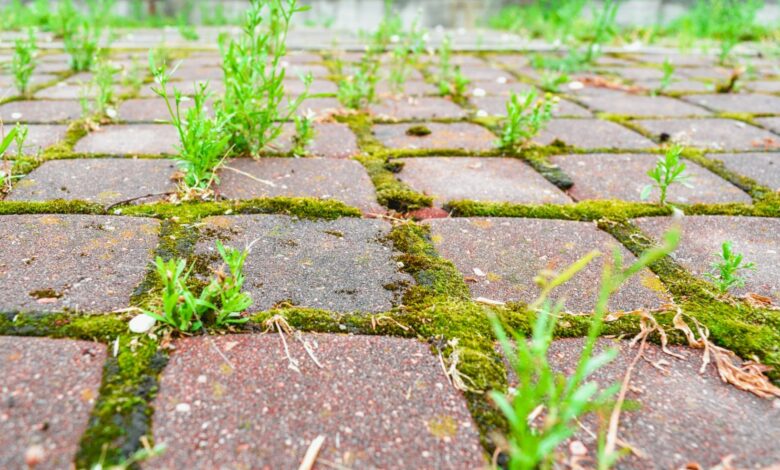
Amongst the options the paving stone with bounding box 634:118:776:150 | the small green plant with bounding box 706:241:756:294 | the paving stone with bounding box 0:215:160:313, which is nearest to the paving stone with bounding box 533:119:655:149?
the paving stone with bounding box 634:118:776:150

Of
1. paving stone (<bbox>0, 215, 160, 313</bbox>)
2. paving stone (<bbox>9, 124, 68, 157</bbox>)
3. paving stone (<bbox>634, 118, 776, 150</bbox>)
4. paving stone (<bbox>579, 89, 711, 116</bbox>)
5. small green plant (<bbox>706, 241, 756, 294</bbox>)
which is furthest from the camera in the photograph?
paving stone (<bbox>579, 89, 711, 116</bbox>)

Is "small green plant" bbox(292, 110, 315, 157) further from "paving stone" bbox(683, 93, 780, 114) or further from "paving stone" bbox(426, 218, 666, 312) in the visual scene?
"paving stone" bbox(683, 93, 780, 114)

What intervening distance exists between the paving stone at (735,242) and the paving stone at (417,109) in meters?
1.43

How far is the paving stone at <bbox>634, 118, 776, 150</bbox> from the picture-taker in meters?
2.63

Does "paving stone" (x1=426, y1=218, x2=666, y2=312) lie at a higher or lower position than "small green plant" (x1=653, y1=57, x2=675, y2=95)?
lower

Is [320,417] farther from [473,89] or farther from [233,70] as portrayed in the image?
[473,89]

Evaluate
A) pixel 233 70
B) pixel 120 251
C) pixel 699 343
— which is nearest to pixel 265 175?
pixel 233 70

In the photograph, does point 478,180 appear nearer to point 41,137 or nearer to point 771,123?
point 41,137

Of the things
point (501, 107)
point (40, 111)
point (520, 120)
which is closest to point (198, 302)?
point (520, 120)

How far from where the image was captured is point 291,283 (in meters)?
1.33

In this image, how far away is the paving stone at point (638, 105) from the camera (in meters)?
3.27

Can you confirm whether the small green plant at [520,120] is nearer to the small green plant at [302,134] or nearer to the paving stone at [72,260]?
the small green plant at [302,134]

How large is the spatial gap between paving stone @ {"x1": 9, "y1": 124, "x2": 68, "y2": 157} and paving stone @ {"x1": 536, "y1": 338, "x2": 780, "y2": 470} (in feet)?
6.43

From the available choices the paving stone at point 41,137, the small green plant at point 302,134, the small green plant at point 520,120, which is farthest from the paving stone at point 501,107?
the paving stone at point 41,137
